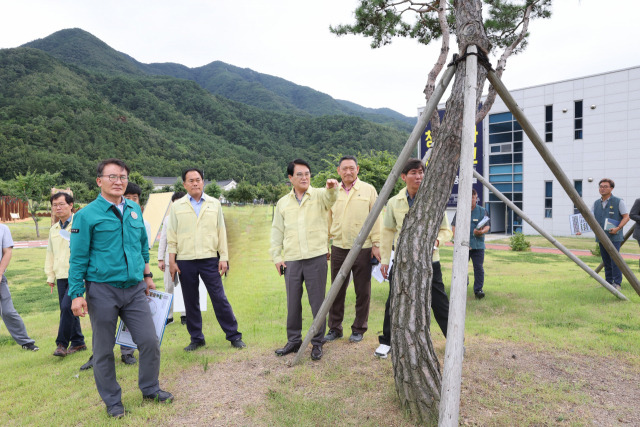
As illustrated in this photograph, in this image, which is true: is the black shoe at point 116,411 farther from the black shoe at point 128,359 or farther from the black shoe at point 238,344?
the black shoe at point 238,344

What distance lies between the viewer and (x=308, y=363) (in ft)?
12.6

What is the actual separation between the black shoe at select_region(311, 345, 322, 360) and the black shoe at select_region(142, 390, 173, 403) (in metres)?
1.42

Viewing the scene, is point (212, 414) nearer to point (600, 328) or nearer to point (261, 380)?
point (261, 380)

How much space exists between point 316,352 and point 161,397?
60.3 inches

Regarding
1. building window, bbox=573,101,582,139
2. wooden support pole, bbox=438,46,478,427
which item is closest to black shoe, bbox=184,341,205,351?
wooden support pole, bbox=438,46,478,427

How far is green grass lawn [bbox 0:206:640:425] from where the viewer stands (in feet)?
9.80

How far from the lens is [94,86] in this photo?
99.2m

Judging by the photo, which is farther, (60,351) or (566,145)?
(566,145)

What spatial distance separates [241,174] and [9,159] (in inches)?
1564

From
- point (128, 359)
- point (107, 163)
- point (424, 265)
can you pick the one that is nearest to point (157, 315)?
point (128, 359)

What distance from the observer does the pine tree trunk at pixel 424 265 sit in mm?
2770

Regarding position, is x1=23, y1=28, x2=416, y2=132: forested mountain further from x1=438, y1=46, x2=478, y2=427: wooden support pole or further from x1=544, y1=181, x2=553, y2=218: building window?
x1=438, y1=46, x2=478, y2=427: wooden support pole

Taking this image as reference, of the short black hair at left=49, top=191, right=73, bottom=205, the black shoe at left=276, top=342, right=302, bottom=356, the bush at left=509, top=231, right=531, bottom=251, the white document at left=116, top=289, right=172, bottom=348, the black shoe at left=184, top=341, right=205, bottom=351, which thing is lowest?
the black shoe at left=184, top=341, right=205, bottom=351

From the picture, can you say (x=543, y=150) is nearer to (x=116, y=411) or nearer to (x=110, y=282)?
(x=110, y=282)
